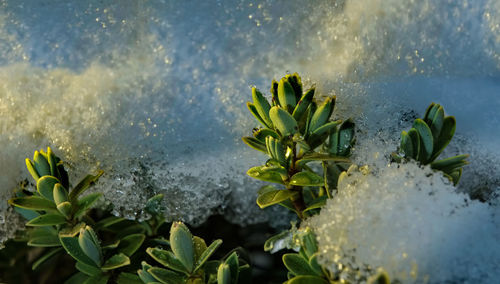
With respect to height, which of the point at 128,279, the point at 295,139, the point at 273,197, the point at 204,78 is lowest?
the point at 128,279

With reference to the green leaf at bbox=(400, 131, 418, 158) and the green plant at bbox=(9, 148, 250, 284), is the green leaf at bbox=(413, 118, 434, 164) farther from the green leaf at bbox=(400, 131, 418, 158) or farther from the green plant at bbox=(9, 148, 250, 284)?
the green plant at bbox=(9, 148, 250, 284)

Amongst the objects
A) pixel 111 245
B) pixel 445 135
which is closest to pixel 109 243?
pixel 111 245

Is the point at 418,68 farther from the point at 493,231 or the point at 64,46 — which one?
the point at 64,46

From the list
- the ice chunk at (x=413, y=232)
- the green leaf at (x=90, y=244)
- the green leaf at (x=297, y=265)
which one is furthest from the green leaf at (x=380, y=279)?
the green leaf at (x=90, y=244)

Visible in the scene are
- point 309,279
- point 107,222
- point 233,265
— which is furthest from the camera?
point 107,222

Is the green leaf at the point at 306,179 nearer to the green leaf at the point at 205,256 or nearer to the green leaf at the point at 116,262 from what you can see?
the green leaf at the point at 205,256

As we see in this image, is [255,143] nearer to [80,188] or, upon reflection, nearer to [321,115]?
[321,115]
